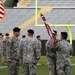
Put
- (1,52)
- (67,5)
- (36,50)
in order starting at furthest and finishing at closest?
(67,5) → (1,52) → (36,50)

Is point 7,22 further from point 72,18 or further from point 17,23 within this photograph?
point 72,18

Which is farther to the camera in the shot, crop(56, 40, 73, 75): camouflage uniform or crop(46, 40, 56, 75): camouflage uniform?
crop(46, 40, 56, 75): camouflage uniform

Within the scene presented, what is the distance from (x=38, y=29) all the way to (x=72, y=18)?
279 cm

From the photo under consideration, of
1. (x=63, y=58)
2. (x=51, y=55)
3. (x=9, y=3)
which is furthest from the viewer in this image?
(x=9, y=3)

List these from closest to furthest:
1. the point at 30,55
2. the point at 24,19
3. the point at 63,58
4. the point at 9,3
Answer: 1. the point at 63,58
2. the point at 30,55
3. the point at 24,19
4. the point at 9,3

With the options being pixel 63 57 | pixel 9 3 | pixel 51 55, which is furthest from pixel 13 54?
pixel 9 3

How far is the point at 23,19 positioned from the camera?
38.4 metres

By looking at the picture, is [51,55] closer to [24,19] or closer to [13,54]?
[13,54]

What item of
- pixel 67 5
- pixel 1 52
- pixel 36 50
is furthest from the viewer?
pixel 67 5

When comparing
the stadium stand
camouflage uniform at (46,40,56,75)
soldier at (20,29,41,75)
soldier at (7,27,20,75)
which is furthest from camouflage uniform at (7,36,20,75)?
the stadium stand

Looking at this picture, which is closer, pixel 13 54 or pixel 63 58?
pixel 63 58

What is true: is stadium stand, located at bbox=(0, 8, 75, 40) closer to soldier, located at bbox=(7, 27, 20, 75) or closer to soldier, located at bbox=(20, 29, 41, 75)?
soldier, located at bbox=(7, 27, 20, 75)

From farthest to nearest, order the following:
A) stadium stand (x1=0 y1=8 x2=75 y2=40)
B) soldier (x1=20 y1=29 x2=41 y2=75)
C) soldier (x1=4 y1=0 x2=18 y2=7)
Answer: soldier (x1=4 y1=0 x2=18 y2=7) → stadium stand (x1=0 y1=8 x2=75 y2=40) → soldier (x1=20 y1=29 x2=41 y2=75)

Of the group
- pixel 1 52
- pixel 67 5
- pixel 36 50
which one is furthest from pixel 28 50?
pixel 67 5
